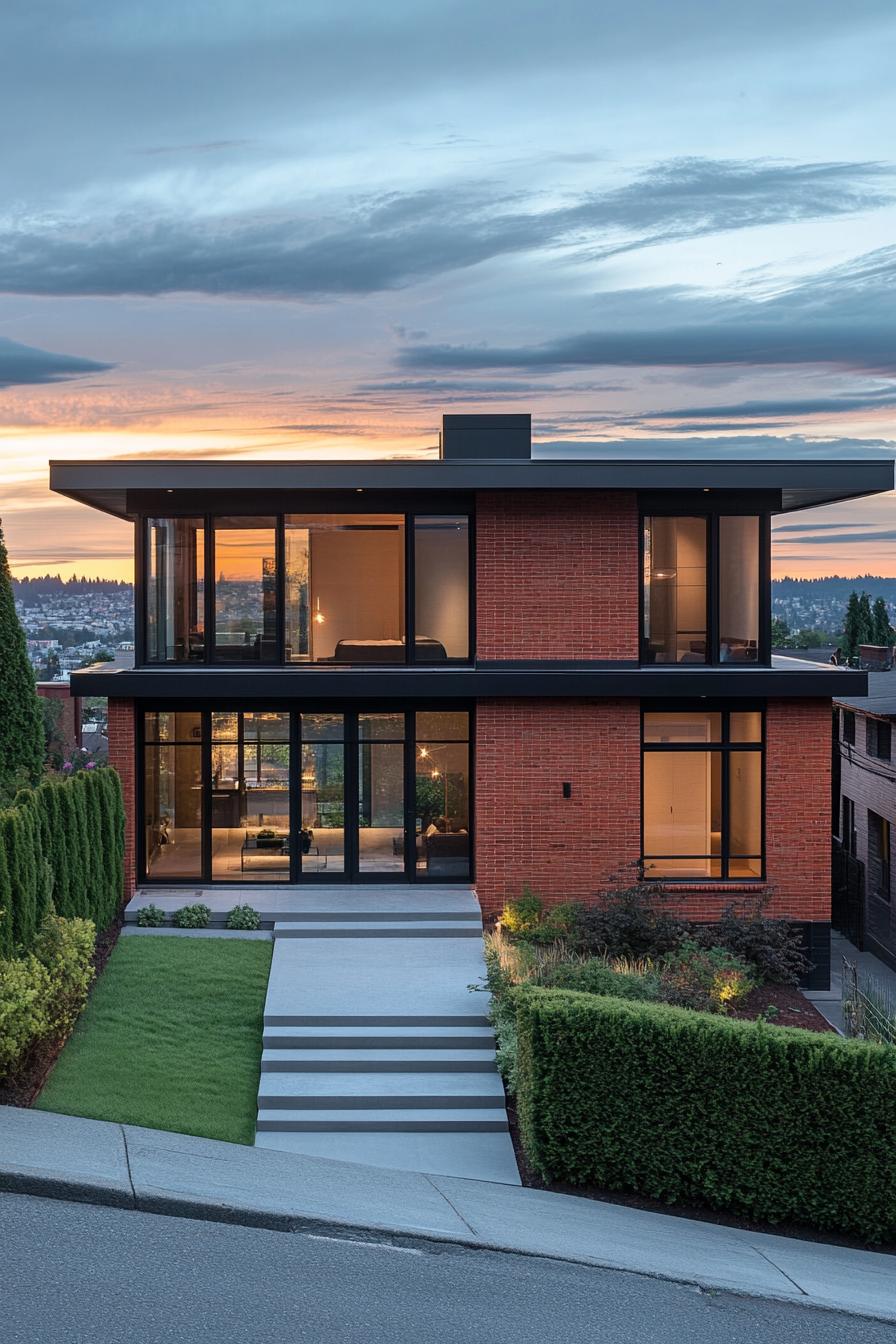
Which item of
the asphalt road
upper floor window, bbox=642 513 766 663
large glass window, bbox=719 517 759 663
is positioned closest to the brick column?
upper floor window, bbox=642 513 766 663

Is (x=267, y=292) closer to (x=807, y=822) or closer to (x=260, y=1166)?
(x=807, y=822)

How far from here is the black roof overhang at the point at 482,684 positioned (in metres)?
18.9

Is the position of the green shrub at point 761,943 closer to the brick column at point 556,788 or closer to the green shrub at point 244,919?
the brick column at point 556,788

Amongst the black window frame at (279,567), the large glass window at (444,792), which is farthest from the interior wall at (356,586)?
the large glass window at (444,792)

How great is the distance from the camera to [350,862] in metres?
Result: 19.9

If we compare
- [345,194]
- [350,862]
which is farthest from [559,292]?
[350,862]

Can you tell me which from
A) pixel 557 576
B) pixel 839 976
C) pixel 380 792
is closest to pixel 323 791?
pixel 380 792

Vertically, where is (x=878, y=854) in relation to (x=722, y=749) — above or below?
below

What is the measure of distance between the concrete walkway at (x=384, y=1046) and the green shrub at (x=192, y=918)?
1049 mm

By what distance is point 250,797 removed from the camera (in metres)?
19.9

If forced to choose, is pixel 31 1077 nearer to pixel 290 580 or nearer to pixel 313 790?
pixel 313 790

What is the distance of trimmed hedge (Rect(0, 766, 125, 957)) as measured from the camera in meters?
12.8

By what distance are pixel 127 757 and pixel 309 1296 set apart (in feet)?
40.6

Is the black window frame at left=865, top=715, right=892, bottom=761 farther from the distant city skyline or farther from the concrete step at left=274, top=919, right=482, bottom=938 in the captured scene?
the concrete step at left=274, top=919, right=482, bottom=938
